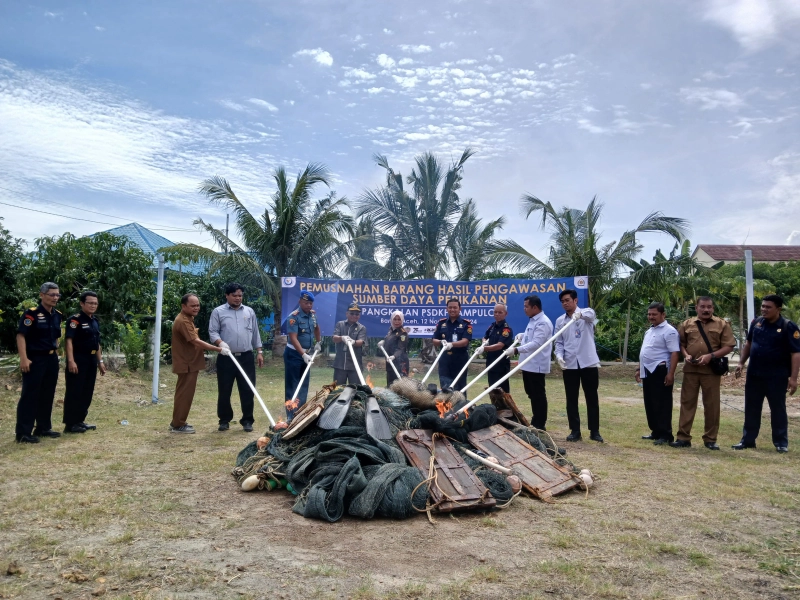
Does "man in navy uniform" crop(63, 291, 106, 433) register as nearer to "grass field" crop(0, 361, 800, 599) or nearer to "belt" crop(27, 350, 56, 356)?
"belt" crop(27, 350, 56, 356)

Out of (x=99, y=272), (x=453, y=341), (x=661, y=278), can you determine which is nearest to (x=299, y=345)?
(x=453, y=341)

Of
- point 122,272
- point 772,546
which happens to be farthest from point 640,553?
point 122,272

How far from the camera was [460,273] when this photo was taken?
1783cm

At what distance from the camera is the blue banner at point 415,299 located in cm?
1255

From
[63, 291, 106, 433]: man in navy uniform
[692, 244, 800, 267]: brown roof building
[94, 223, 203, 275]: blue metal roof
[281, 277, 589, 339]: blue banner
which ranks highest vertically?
[692, 244, 800, 267]: brown roof building

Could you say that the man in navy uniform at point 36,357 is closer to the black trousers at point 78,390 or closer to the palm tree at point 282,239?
the black trousers at point 78,390

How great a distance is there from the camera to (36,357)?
6363 millimetres

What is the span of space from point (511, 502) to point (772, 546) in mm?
1638

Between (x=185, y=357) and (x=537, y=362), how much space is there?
169 inches

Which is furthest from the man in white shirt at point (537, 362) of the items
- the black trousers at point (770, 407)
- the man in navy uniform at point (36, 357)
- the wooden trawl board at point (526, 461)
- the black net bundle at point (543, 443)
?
the man in navy uniform at point (36, 357)

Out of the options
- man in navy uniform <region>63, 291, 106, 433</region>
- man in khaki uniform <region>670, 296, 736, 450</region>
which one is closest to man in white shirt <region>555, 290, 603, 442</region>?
man in khaki uniform <region>670, 296, 736, 450</region>

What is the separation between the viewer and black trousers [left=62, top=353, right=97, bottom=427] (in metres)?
6.98

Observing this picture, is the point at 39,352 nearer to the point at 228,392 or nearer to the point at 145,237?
the point at 228,392

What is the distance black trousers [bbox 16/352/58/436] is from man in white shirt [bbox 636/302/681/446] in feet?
21.9
